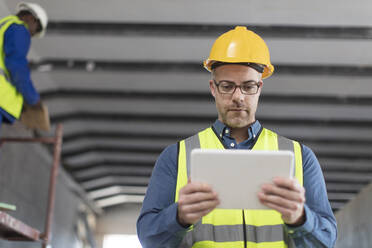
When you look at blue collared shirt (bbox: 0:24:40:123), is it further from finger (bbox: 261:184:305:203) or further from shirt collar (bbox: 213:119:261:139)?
finger (bbox: 261:184:305:203)

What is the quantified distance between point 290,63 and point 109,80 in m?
3.47

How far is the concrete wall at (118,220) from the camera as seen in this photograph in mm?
23734

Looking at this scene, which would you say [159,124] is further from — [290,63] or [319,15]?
[319,15]

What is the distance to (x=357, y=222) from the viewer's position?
669 inches

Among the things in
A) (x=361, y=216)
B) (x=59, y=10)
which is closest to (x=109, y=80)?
(x=59, y=10)

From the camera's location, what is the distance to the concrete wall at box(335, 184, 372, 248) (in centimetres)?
1560

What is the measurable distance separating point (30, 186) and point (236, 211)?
10.9 metres

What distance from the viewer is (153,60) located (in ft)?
30.2

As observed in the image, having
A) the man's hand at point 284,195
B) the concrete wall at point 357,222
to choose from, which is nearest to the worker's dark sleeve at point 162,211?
the man's hand at point 284,195

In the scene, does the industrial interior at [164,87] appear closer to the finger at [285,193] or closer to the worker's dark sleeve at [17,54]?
the worker's dark sleeve at [17,54]

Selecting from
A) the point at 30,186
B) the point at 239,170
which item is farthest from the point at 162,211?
the point at 30,186

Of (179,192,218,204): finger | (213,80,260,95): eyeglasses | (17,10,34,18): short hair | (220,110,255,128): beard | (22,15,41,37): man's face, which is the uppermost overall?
(17,10,34,18): short hair

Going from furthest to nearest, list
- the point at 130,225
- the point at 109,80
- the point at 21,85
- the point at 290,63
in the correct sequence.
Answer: the point at 130,225 → the point at 109,80 → the point at 290,63 → the point at 21,85

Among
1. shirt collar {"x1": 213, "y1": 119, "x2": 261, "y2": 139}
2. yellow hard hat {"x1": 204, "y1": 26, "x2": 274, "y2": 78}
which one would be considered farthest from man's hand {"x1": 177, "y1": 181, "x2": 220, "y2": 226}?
yellow hard hat {"x1": 204, "y1": 26, "x2": 274, "y2": 78}
